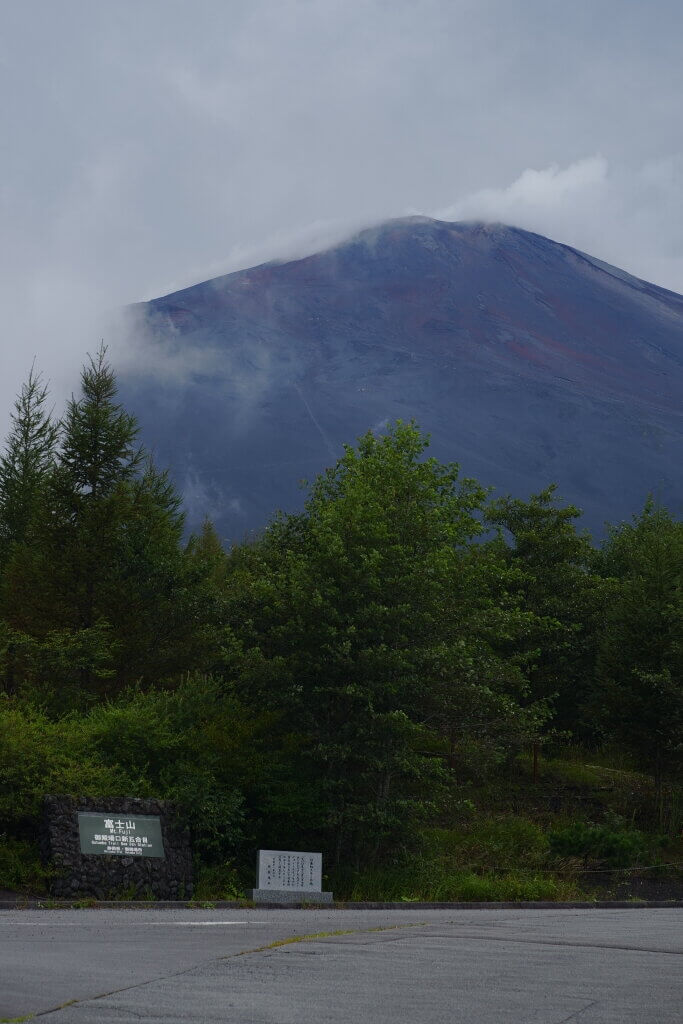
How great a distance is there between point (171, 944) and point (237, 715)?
1394 cm

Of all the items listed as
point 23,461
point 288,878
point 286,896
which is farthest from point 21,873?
point 23,461

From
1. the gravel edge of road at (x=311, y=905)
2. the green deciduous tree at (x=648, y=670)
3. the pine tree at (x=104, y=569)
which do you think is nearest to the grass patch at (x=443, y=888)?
the gravel edge of road at (x=311, y=905)

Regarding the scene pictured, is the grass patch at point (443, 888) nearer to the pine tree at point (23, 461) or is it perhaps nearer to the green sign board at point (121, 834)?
the green sign board at point (121, 834)

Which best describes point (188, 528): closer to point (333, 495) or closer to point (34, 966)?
point (333, 495)

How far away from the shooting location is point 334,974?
27.1 feet

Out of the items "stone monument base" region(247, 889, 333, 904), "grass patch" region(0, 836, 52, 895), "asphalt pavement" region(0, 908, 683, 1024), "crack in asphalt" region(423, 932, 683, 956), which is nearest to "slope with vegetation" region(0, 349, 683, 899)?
"grass patch" region(0, 836, 52, 895)

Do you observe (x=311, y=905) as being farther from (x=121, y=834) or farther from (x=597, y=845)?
(x=597, y=845)

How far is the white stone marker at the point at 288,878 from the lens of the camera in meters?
19.9

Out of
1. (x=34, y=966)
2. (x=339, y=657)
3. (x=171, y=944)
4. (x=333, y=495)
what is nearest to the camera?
(x=34, y=966)

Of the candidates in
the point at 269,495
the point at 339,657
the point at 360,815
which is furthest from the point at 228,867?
the point at 269,495

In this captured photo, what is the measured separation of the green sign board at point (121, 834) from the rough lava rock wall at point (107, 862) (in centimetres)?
9

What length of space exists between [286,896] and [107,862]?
3377 mm

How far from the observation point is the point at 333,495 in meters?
30.9

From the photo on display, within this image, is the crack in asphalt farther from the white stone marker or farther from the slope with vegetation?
the slope with vegetation
